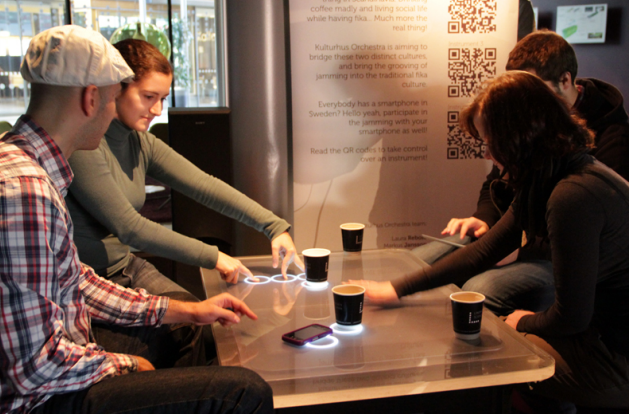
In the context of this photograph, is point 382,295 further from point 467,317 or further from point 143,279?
point 143,279

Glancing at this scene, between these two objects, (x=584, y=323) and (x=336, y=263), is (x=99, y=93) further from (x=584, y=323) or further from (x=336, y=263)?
(x=584, y=323)

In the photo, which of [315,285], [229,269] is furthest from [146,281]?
[315,285]

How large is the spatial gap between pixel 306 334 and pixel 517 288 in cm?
114

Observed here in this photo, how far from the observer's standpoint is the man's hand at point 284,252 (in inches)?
78.7

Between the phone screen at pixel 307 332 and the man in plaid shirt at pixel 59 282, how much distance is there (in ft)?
0.61

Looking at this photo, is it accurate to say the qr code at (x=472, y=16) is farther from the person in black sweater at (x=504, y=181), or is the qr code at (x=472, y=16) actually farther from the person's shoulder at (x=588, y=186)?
the person's shoulder at (x=588, y=186)

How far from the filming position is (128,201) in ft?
6.69

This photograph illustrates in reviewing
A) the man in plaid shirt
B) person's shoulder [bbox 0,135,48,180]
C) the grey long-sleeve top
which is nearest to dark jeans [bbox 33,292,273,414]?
the man in plaid shirt

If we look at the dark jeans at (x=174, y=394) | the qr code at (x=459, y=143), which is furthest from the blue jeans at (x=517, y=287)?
the dark jeans at (x=174, y=394)

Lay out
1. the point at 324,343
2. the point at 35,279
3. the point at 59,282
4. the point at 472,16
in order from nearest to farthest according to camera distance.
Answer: the point at 35,279 → the point at 59,282 → the point at 324,343 → the point at 472,16

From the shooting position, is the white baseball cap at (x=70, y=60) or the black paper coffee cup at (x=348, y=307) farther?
the black paper coffee cup at (x=348, y=307)

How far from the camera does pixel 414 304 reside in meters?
1.65

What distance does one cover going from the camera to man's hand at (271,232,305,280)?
6.56ft

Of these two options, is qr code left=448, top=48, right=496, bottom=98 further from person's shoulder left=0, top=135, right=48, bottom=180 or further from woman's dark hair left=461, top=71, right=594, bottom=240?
person's shoulder left=0, top=135, right=48, bottom=180
